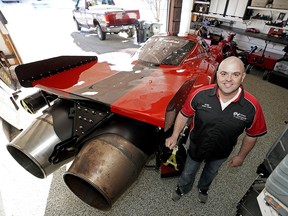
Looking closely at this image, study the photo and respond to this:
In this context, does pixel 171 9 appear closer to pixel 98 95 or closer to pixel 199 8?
pixel 199 8

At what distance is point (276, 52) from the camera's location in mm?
5492

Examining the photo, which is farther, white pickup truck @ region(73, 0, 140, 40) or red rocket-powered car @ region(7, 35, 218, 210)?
white pickup truck @ region(73, 0, 140, 40)

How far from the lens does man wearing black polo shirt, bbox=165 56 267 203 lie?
4.27ft

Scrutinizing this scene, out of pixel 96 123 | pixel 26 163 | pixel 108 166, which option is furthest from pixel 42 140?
pixel 108 166

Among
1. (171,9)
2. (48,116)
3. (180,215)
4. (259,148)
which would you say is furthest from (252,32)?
(48,116)

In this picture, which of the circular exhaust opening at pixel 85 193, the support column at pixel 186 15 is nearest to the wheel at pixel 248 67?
the support column at pixel 186 15

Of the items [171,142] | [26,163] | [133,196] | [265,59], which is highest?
[171,142]

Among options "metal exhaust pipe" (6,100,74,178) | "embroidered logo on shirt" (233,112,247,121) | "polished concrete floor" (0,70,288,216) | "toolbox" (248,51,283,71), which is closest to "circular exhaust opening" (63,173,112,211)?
"metal exhaust pipe" (6,100,74,178)

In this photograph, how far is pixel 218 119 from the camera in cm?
141

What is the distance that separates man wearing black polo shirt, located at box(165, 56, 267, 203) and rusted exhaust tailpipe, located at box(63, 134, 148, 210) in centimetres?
48

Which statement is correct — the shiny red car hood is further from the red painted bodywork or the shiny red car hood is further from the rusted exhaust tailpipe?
the rusted exhaust tailpipe

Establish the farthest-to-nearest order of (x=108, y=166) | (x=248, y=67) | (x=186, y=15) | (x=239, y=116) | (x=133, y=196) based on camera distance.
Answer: (x=186, y=15), (x=248, y=67), (x=133, y=196), (x=239, y=116), (x=108, y=166)

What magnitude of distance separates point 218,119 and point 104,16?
7222 millimetres

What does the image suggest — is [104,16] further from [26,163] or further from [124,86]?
[26,163]
